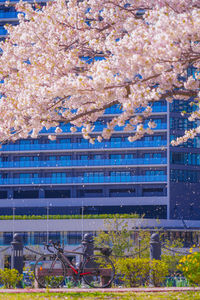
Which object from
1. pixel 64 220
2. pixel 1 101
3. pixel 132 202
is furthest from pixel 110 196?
pixel 1 101

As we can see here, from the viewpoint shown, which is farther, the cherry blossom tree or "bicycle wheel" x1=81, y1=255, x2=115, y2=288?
"bicycle wheel" x1=81, y1=255, x2=115, y2=288

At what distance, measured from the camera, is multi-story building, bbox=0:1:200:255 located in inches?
3354

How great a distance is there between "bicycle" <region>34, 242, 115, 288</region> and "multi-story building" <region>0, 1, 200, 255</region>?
69373 mm

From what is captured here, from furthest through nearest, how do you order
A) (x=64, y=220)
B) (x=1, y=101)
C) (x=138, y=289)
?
(x=64, y=220) < (x=1, y=101) < (x=138, y=289)

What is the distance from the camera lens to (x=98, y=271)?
14.7 meters

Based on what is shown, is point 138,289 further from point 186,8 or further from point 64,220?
point 64,220

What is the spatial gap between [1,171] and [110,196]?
1632 centimetres

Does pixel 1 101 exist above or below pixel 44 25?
below

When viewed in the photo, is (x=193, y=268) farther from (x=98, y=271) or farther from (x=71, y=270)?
(x=71, y=270)

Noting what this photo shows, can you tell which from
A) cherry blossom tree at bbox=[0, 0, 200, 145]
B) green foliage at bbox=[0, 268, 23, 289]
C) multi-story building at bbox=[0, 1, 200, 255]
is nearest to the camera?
cherry blossom tree at bbox=[0, 0, 200, 145]

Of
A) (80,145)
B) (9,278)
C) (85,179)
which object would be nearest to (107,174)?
(85,179)

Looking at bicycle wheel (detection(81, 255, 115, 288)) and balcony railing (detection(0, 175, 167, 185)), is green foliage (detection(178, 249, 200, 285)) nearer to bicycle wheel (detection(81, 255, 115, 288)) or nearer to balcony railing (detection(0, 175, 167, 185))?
bicycle wheel (detection(81, 255, 115, 288))

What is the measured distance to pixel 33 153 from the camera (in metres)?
88.8

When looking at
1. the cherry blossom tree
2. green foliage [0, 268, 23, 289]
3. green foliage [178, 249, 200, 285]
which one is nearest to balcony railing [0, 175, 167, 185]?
the cherry blossom tree
